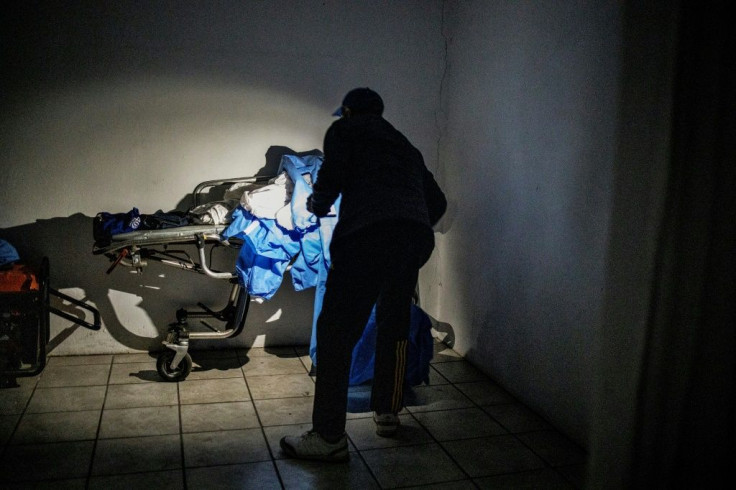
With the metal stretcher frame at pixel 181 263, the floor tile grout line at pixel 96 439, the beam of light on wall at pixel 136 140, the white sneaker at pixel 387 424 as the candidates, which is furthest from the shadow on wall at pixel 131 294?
the white sneaker at pixel 387 424

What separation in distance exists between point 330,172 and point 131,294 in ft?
6.35

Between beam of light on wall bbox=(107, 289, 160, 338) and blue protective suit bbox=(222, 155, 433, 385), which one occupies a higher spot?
blue protective suit bbox=(222, 155, 433, 385)

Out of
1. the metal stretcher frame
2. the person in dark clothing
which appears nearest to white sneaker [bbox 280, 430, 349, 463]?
the person in dark clothing

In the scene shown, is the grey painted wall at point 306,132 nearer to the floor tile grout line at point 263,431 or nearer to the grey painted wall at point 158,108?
the grey painted wall at point 158,108

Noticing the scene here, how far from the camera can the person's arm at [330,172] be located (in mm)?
2537

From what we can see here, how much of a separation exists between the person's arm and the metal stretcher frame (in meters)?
0.88

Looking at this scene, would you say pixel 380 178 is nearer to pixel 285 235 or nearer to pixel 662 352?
pixel 285 235

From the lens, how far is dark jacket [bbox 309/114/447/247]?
2488 millimetres

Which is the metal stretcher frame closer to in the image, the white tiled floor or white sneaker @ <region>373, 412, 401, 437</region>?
the white tiled floor

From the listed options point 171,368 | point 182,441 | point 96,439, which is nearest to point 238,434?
point 182,441

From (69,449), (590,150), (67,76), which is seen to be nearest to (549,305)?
(590,150)

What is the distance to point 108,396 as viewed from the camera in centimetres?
323

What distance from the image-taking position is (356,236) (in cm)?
248

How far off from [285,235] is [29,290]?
Answer: 51.7 inches
